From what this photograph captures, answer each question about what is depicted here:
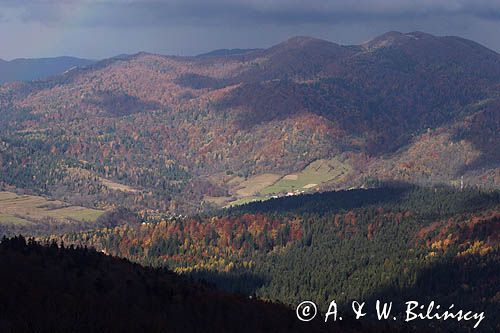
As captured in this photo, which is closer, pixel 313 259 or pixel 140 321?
pixel 140 321

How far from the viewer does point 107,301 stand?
8744 centimetres

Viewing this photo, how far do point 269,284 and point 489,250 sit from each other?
4863 centimetres

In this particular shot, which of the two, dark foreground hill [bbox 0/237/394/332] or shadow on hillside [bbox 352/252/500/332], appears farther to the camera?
shadow on hillside [bbox 352/252/500/332]

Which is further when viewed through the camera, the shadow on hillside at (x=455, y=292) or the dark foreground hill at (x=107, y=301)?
the shadow on hillside at (x=455, y=292)

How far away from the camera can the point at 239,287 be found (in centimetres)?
17725

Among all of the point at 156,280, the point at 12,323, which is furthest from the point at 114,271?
the point at 12,323

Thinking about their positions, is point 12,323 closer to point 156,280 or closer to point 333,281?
point 156,280

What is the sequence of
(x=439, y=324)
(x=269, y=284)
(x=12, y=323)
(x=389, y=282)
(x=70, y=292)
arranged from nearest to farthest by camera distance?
(x=12, y=323), (x=70, y=292), (x=439, y=324), (x=389, y=282), (x=269, y=284)

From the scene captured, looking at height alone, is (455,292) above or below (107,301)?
below

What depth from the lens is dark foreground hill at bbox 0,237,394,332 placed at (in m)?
67.8

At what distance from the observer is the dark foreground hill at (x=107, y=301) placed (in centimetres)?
6775

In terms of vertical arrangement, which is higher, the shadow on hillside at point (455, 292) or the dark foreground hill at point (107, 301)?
the dark foreground hill at point (107, 301)

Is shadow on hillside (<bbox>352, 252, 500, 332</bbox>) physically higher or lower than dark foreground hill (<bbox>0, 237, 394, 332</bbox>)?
lower

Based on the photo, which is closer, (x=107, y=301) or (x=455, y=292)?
(x=107, y=301)
